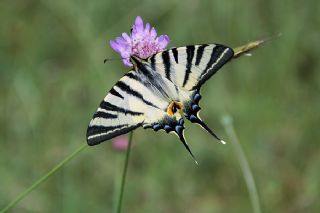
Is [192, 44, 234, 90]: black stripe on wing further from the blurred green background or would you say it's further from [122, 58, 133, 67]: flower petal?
the blurred green background

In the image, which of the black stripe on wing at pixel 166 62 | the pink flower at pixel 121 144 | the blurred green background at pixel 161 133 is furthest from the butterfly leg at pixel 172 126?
the blurred green background at pixel 161 133

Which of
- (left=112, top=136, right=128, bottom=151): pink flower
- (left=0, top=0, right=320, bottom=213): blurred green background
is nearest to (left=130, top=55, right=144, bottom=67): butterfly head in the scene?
(left=112, top=136, right=128, bottom=151): pink flower

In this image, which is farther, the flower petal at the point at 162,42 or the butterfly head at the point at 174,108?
the flower petal at the point at 162,42

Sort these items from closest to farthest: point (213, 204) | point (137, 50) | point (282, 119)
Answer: point (137, 50), point (213, 204), point (282, 119)

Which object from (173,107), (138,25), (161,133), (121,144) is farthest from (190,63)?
(161,133)

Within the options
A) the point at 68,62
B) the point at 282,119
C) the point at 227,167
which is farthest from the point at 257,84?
the point at 68,62

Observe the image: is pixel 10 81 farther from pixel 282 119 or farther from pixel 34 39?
pixel 282 119

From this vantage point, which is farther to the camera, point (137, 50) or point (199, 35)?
point (199, 35)

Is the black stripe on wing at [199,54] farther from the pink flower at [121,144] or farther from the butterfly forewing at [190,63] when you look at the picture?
the pink flower at [121,144]

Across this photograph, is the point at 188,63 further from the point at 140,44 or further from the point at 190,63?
the point at 140,44
